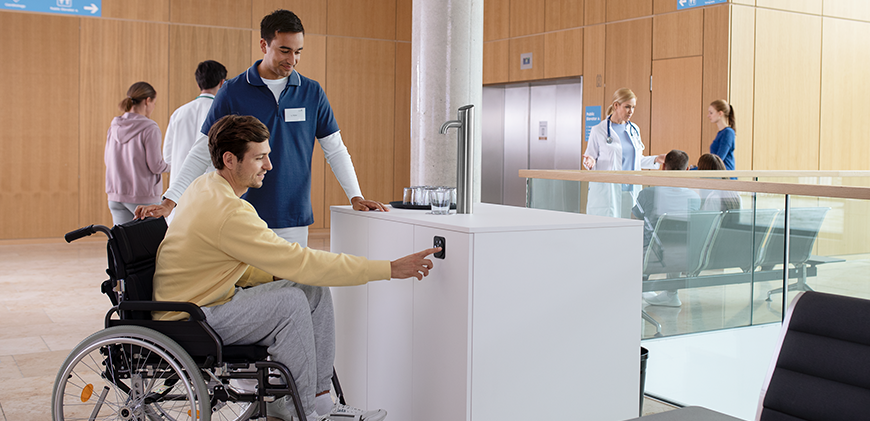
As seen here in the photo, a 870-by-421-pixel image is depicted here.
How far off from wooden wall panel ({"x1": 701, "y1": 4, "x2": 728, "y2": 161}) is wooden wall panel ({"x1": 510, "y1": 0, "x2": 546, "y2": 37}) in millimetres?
2364

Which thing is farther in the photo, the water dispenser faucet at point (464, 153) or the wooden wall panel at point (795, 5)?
the wooden wall panel at point (795, 5)

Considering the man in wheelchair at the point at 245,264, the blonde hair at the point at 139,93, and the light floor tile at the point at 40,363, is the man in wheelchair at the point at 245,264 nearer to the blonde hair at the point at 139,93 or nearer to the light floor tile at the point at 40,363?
the light floor tile at the point at 40,363

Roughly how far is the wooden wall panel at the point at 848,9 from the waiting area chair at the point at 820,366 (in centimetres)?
771

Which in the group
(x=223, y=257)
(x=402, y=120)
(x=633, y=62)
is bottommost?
(x=223, y=257)

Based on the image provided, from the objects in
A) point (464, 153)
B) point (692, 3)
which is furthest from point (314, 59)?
point (464, 153)

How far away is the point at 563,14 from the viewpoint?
902cm

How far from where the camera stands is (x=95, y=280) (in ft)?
20.6

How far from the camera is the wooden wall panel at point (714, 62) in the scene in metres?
7.31

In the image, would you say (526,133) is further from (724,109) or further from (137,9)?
(137,9)

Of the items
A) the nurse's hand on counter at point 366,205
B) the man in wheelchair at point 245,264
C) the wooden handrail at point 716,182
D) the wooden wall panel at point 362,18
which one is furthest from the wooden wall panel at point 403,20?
the man in wheelchair at point 245,264

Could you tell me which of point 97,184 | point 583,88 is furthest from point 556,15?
point 97,184

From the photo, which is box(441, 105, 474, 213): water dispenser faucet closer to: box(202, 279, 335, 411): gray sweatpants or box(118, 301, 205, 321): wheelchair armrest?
box(202, 279, 335, 411): gray sweatpants

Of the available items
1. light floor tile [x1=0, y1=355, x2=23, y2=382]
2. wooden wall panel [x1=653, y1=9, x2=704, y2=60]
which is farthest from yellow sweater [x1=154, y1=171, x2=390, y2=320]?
wooden wall panel [x1=653, y1=9, x2=704, y2=60]

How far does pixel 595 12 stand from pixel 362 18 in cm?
335
